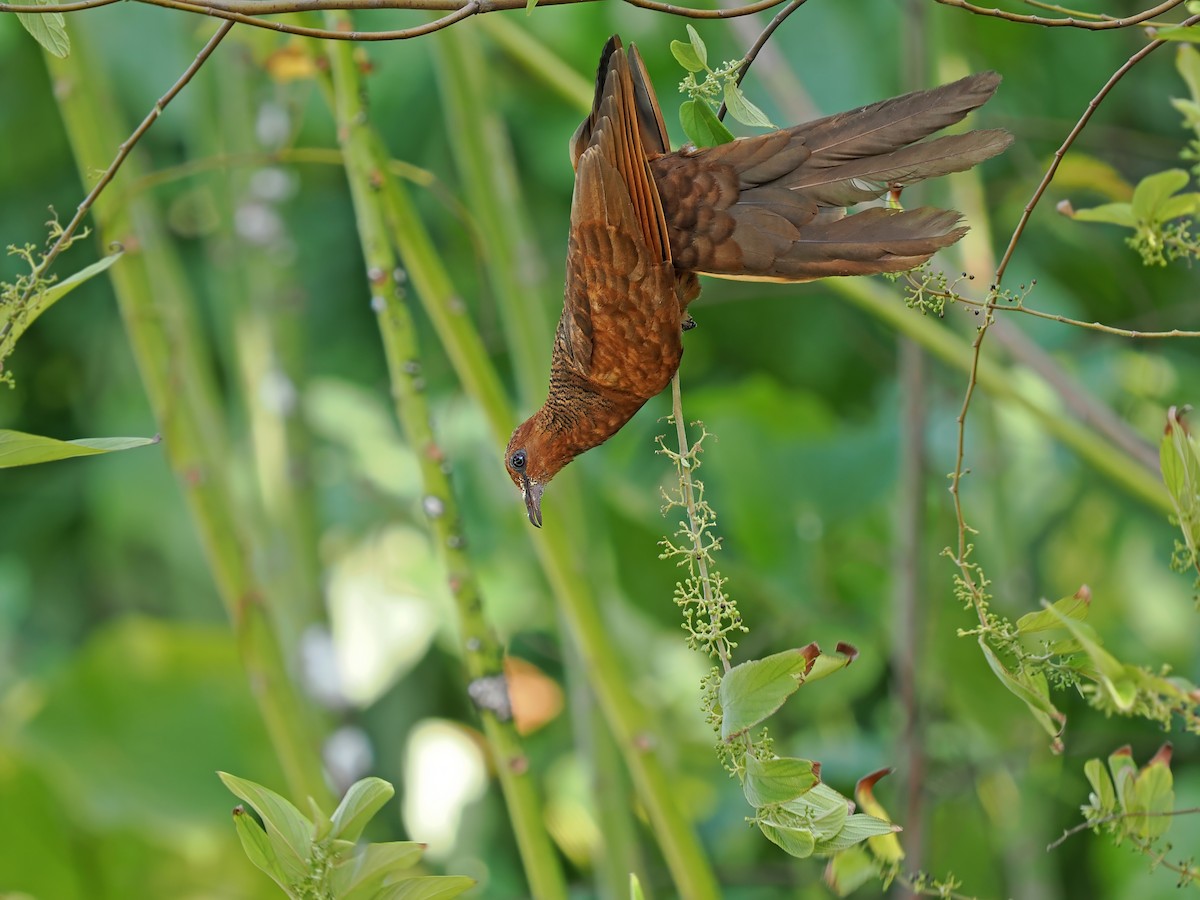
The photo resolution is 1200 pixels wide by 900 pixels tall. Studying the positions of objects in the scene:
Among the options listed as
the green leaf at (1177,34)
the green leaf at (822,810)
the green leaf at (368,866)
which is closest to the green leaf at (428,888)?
the green leaf at (368,866)

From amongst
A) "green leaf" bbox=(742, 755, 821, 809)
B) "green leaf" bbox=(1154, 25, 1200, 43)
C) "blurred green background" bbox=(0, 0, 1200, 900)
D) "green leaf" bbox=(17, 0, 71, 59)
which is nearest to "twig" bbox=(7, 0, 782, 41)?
"green leaf" bbox=(17, 0, 71, 59)

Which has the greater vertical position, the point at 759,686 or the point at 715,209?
the point at 715,209

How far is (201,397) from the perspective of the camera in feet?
2.94

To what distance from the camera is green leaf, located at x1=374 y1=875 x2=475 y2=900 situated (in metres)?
0.39

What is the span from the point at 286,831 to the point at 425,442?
0.21m

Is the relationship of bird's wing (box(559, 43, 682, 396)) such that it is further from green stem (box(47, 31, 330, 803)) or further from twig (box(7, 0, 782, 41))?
green stem (box(47, 31, 330, 803))

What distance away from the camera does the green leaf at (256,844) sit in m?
0.38

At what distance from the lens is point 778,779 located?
372 mm

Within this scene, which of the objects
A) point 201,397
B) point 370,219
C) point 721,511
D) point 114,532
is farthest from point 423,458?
point 114,532

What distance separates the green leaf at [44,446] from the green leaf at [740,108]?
23 centimetres

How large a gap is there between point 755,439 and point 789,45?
2.05 ft

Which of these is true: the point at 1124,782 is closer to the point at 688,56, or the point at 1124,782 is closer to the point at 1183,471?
the point at 1183,471

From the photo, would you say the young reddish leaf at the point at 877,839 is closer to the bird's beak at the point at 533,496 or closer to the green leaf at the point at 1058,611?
the green leaf at the point at 1058,611

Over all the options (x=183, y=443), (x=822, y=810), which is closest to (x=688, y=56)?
(x=822, y=810)
